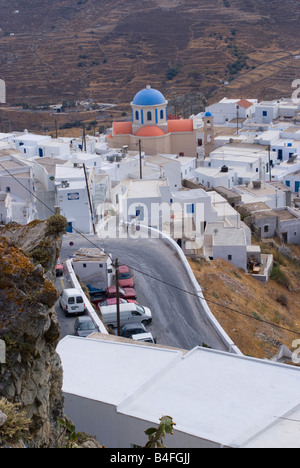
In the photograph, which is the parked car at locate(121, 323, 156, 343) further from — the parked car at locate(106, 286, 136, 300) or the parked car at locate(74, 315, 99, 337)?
the parked car at locate(106, 286, 136, 300)

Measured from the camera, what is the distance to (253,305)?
67.2 feet

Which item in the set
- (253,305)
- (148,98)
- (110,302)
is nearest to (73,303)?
(110,302)

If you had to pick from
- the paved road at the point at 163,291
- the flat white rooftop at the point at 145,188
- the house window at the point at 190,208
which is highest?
the flat white rooftop at the point at 145,188

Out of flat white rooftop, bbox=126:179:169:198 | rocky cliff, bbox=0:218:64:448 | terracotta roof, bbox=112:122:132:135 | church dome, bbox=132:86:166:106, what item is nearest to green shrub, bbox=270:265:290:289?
flat white rooftop, bbox=126:179:169:198

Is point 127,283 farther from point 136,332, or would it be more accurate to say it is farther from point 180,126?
point 180,126

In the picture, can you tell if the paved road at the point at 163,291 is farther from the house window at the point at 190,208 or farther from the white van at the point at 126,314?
the house window at the point at 190,208

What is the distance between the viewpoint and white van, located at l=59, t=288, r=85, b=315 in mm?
16141

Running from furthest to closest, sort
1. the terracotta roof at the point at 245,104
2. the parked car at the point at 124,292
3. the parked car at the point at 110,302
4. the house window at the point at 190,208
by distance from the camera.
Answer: the terracotta roof at the point at 245,104
the house window at the point at 190,208
the parked car at the point at 124,292
the parked car at the point at 110,302

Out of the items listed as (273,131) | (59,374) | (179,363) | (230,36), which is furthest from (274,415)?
(230,36)

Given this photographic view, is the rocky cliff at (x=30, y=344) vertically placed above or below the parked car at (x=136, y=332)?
above

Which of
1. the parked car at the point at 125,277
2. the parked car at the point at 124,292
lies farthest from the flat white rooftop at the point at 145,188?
the parked car at the point at 124,292

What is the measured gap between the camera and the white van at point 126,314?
16594 millimetres

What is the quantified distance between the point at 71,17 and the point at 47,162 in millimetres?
68463

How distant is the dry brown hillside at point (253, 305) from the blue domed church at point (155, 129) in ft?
45.5
